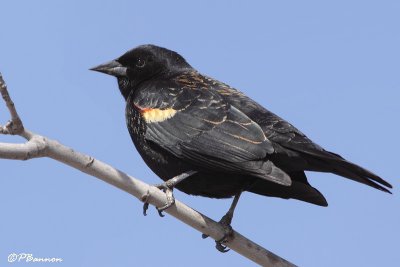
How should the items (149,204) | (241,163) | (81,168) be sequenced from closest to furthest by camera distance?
1. (81,168)
2. (149,204)
3. (241,163)

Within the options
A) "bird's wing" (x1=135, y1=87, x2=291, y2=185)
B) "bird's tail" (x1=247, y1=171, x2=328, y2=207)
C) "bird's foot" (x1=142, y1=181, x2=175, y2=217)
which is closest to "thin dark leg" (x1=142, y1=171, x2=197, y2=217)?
"bird's foot" (x1=142, y1=181, x2=175, y2=217)

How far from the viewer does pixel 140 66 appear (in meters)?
6.77

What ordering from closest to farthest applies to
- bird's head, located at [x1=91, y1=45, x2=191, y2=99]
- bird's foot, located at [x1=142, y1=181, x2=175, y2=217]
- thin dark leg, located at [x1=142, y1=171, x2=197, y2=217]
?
1. bird's foot, located at [x1=142, y1=181, x2=175, y2=217]
2. thin dark leg, located at [x1=142, y1=171, x2=197, y2=217]
3. bird's head, located at [x1=91, y1=45, x2=191, y2=99]

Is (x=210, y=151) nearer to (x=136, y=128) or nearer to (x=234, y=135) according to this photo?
(x=234, y=135)

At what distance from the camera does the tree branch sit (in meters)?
3.87

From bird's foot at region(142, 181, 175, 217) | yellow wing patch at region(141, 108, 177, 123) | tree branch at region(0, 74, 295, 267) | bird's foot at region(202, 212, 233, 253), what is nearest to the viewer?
tree branch at region(0, 74, 295, 267)

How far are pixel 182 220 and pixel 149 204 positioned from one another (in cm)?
26

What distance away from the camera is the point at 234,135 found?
5543 mm

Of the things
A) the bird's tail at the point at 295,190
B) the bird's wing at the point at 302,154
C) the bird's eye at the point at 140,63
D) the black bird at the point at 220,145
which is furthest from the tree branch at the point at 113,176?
the bird's eye at the point at 140,63

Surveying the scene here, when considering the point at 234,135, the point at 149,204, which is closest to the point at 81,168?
the point at 149,204

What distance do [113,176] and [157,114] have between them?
169 cm

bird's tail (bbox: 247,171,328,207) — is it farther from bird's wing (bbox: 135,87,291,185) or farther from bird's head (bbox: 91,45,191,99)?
bird's head (bbox: 91,45,191,99)

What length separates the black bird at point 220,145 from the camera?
5.43 m

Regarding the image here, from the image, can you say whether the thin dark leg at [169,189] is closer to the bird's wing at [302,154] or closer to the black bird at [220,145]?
the black bird at [220,145]
